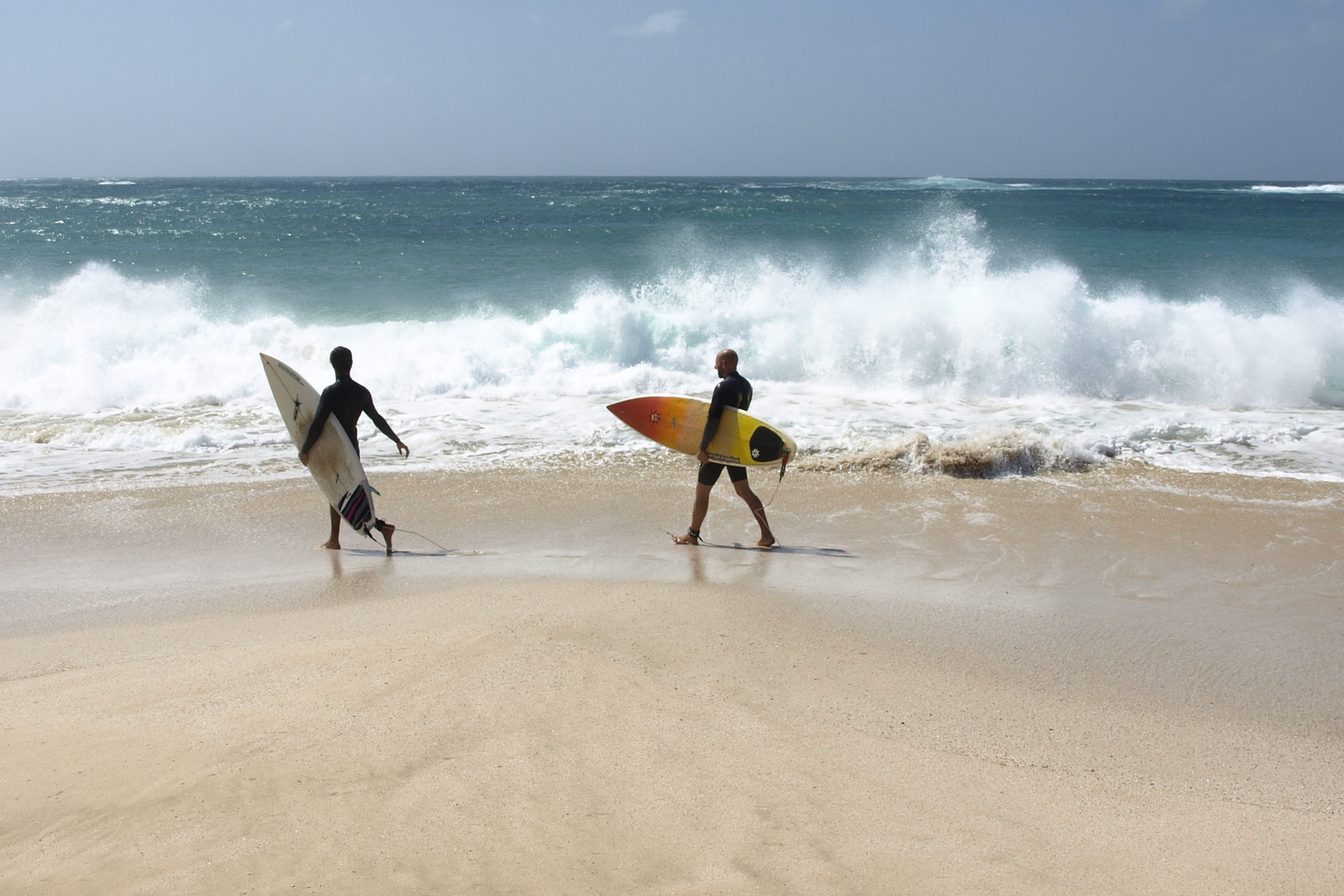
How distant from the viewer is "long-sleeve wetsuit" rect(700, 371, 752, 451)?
5.77m

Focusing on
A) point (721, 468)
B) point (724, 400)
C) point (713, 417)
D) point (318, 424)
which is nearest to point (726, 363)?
point (724, 400)

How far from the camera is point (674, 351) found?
45.0 feet

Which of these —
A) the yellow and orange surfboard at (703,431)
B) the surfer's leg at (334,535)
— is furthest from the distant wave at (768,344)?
the surfer's leg at (334,535)

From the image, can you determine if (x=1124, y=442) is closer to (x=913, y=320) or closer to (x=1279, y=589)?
(x=1279, y=589)

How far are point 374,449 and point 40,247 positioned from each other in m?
22.9

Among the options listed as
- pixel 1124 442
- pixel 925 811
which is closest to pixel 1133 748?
pixel 925 811

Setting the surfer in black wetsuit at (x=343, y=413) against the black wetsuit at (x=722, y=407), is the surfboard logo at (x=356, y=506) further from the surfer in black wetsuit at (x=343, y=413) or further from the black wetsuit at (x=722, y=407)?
the black wetsuit at (x=722, y=407)

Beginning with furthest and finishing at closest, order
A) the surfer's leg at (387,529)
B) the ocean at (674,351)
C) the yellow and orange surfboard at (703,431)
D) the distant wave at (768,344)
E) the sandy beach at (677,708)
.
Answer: the distant wave at (768,344) → the ocean at (674,351) → the yellow and orange surfboard at (703,431) → the surfer's leg at (387,529) → the sandy beach at (677,708)

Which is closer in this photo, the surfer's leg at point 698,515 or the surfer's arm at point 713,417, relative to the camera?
the surfer's arm at point 713,417

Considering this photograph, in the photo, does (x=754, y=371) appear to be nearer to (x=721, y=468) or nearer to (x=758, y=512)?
(x=721, y=468)

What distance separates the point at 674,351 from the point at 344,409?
822cm

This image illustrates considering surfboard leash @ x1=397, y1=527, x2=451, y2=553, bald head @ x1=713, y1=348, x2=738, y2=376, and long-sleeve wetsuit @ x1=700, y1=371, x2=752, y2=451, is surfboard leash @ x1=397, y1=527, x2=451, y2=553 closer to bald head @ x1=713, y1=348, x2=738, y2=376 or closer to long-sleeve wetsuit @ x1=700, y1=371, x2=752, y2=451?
long-sleeve wetsuit @ x1=700, y1=371, x2=752, y2=451

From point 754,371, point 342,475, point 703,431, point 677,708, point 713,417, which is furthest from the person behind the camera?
point 754,371

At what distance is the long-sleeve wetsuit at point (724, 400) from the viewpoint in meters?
5.77
